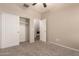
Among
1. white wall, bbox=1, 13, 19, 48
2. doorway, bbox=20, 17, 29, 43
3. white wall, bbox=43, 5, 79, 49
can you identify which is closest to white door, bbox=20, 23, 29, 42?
doorway, bbox=20, 17, 29, 43

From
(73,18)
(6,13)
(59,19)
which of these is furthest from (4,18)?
(73,18)

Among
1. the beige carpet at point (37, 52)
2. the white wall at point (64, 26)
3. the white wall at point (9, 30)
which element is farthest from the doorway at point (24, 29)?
the beige carpet at point (37, 52)

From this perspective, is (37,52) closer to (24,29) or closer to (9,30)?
(9,30)

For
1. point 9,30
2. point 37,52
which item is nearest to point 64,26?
point 37,52

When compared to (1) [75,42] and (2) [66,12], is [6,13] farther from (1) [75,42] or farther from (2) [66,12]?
(1) [75,42]

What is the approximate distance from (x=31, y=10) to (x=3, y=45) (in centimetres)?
312

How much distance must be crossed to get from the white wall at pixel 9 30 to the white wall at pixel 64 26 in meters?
2.44

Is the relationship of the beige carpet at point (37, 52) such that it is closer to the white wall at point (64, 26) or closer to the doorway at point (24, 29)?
the white wall at point (64, 26)

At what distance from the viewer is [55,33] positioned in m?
4.99

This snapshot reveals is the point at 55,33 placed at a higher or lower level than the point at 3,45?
higher

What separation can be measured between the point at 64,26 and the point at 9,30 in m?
3.12

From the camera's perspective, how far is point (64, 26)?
428 centimetres

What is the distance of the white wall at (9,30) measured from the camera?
3.89m

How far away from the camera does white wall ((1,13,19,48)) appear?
3895 mm
